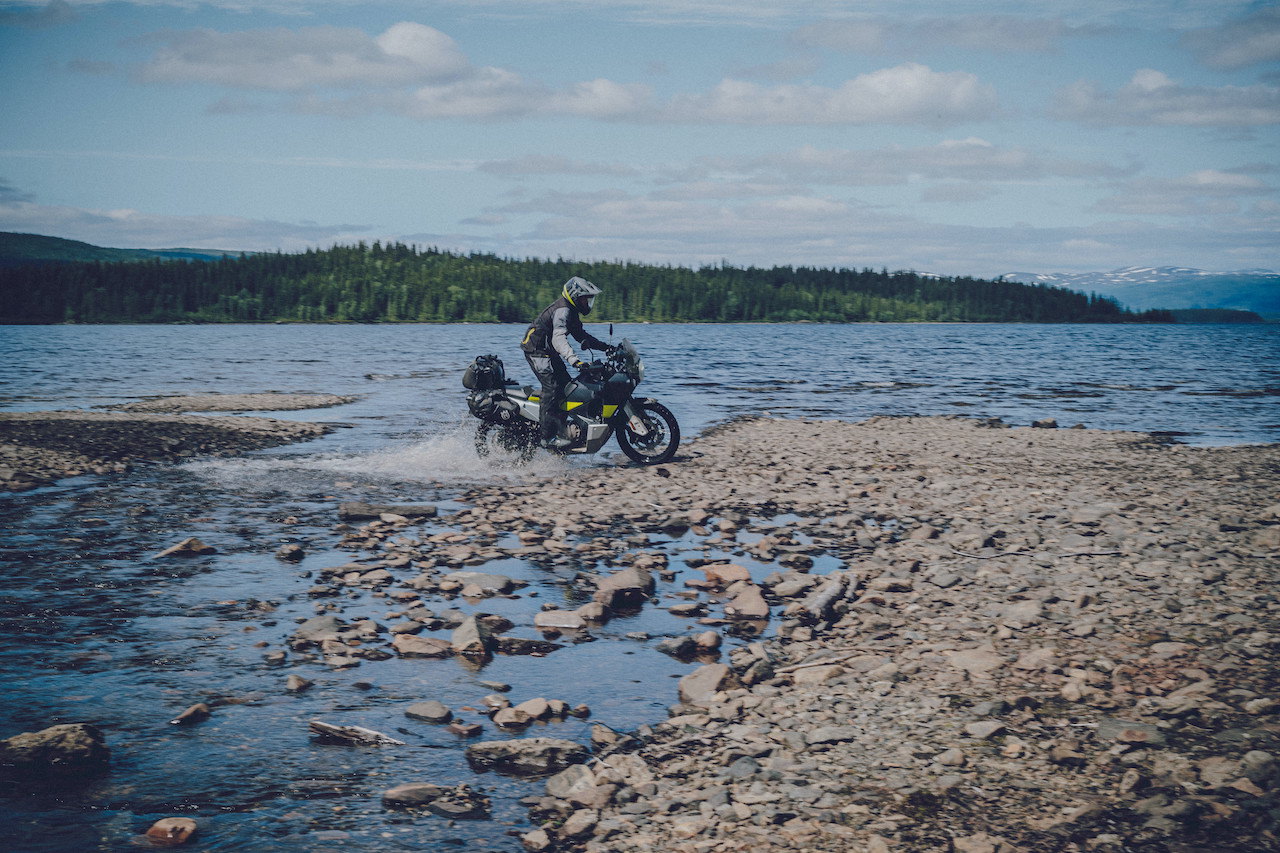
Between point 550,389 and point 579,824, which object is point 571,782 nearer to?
point 579,824

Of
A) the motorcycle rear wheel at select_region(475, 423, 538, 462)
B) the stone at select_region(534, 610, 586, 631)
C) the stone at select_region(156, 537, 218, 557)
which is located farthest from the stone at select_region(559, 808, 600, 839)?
the motorcycle rear wheel at select_region(475, 423, 538, 462)

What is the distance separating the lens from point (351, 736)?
584 cm

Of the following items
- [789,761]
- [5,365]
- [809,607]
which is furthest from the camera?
[5,365]

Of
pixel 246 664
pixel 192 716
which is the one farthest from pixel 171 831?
pixel 246 664

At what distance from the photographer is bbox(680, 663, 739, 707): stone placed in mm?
6608

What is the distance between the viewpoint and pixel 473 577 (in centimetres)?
959

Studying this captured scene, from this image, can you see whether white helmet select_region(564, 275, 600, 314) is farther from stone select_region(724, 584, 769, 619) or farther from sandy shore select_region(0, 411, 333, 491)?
sandy shore select_region(0, 411, 333, 491)

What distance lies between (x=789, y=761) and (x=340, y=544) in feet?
24.4

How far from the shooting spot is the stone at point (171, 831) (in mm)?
4613

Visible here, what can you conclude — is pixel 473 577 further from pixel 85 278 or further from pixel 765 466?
pixel 85 278

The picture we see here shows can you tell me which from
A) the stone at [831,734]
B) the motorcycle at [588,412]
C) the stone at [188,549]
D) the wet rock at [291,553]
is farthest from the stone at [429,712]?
the motorcycle at [588,412]

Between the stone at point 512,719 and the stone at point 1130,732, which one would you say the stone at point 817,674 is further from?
the stone at point 512,719

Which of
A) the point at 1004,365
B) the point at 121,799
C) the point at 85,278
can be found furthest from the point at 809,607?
the point at 85,278

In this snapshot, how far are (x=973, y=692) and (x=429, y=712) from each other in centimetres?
379
